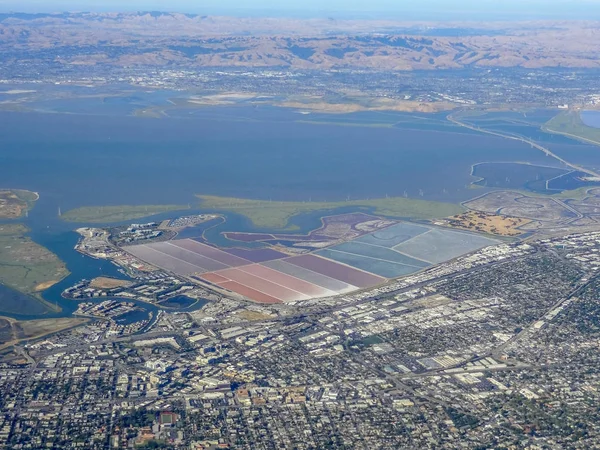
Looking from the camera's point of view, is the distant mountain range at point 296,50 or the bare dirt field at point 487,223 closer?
the bare dirt field at point 487,223

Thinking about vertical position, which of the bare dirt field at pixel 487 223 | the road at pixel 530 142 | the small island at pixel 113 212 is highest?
the bare dirt field at pixel 487 223

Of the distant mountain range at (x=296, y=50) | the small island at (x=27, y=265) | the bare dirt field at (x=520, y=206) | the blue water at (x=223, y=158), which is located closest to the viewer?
the small island at (x=27, y=265)

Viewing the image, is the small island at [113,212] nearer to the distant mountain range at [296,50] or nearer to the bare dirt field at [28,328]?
the bare dirt field at [28,328]

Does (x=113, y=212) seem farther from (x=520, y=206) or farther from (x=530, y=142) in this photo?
(x=530, y=142)

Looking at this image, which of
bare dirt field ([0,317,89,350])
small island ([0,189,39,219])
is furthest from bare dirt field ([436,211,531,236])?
small island ([0,189,39,219])

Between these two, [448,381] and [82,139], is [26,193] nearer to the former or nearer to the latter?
[82,139]

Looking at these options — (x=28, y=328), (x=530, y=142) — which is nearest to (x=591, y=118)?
(x=530, y=142)

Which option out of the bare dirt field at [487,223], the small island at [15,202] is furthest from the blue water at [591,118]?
the small island at [15,202]

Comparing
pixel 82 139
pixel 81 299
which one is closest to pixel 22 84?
pixel 82 139

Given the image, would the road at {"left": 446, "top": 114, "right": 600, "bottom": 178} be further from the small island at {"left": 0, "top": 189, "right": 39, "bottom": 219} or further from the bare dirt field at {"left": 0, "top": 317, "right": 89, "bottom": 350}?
the bare dirt field at {"left": 0, "top": 317, "right": 89, "bottom": 350}
